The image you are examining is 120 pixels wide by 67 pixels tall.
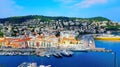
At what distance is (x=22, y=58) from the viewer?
38.5ft

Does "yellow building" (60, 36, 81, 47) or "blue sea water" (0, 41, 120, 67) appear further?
"yellow building" (60, 36, 81, 47)

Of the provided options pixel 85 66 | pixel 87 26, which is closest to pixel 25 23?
pixel 87 26

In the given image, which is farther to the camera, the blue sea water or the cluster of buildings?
the cluster of buildings

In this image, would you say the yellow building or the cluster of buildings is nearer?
the cluster of buildings

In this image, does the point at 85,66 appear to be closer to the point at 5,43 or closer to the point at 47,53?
the point at 47,53

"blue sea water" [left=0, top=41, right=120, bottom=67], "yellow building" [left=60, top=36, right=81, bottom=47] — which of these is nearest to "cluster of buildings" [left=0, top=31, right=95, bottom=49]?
"yellow building" [left=60, top=36, right=81, bottom=47]

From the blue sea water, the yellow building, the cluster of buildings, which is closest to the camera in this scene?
the blue sea water

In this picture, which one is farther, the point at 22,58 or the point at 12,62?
the point at 22,58

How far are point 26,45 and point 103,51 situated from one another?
9.09 ft

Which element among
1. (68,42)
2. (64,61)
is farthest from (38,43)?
(64,61)

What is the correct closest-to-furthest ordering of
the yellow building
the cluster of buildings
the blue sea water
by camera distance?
the blue sea water, the cluster of buildings, the yellow building

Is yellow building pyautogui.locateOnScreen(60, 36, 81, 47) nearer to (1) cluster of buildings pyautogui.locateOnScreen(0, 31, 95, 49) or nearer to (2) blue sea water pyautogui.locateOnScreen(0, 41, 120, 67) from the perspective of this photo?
(1) cluster of buildings pyautogui.locateOnScreen(0, 31, 95, 49)

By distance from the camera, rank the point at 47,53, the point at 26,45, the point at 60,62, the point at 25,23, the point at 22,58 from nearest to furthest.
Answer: the point at 60,62 < the point at 22,58 < the point at 47,53 < the point at 26,45 < the point at 25,23

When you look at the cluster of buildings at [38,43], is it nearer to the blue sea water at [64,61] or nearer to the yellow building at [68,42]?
the yellow building at [68,42]
